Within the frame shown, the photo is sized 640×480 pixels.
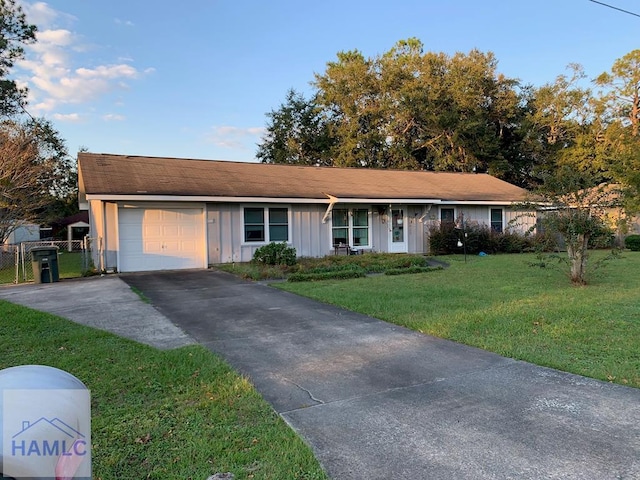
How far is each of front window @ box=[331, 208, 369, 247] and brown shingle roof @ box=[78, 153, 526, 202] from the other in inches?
31.6

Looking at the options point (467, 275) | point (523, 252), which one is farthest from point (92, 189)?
point (523, 252)

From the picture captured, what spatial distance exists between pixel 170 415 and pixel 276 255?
9.80 meters

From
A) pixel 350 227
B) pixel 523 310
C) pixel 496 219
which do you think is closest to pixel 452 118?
pixel 496 219

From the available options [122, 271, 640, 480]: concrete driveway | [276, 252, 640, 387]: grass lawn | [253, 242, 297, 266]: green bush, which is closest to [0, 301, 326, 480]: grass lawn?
[122, 271, 640, 480]: concrete driveway

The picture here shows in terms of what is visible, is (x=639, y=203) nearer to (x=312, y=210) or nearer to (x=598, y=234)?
(x=598, y=234)

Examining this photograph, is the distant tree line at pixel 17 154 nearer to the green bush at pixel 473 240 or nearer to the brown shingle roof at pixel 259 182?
the brown shingle roof at pixel 259 182

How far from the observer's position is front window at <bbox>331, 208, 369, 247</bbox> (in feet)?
54.4

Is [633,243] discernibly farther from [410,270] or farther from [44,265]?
[44,265]

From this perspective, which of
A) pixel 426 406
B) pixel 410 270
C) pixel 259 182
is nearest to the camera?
pixel 426 406

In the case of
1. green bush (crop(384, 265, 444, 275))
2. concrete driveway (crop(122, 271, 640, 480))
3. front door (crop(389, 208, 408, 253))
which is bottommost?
concrete driveway (crop(122, 271, 640, 480))

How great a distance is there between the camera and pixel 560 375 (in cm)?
434

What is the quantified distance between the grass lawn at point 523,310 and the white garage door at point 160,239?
5.07 metres

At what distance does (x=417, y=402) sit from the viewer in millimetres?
3748

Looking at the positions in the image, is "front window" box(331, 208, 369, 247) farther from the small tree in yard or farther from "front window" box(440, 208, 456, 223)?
the small tree in yard
